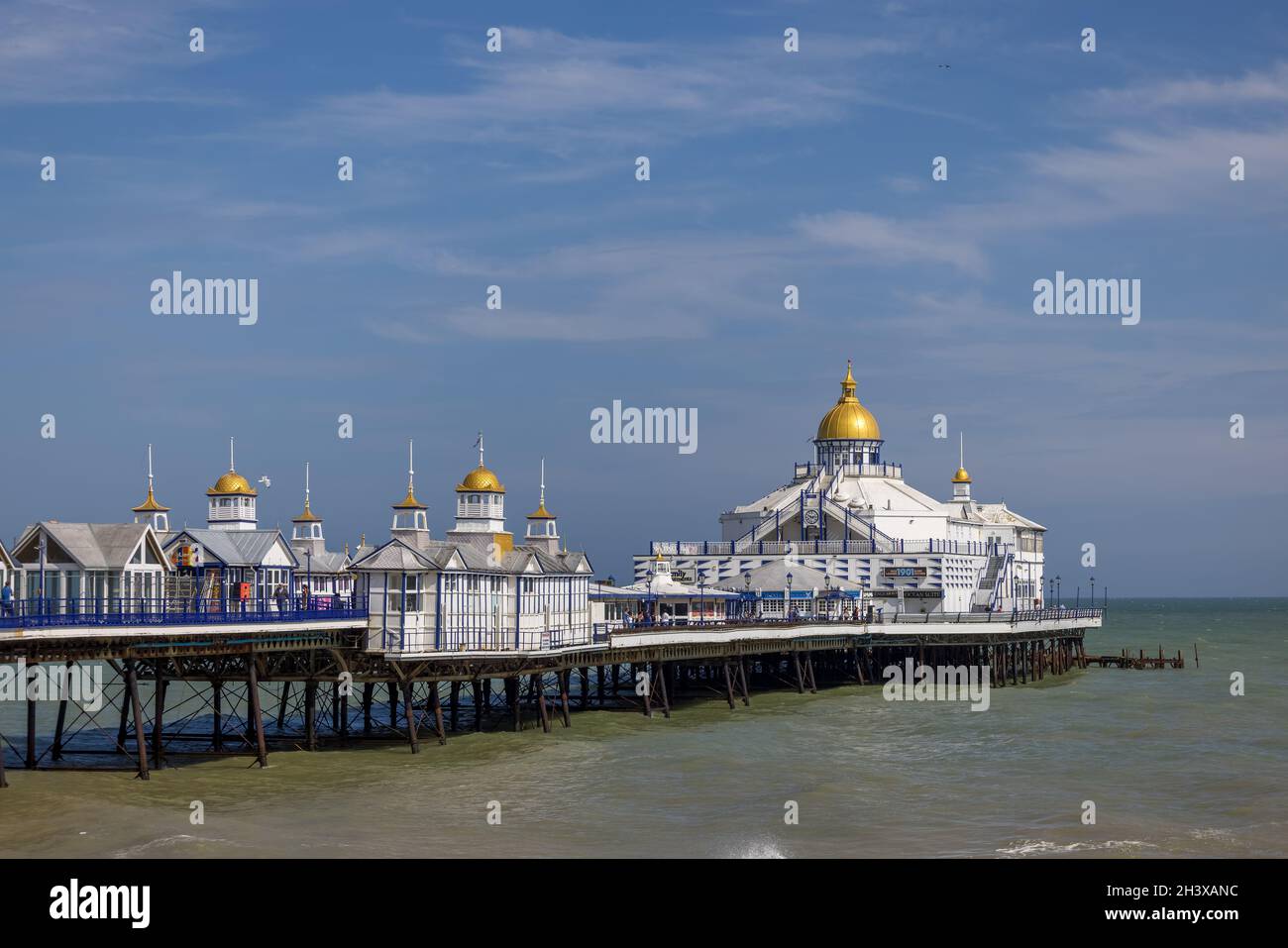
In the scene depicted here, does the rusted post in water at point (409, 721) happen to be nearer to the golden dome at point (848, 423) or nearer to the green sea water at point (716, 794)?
the green sea water at point (716, 794)

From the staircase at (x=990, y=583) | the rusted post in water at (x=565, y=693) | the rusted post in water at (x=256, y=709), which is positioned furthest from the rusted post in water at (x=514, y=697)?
the staircase at (x=990, y=583)

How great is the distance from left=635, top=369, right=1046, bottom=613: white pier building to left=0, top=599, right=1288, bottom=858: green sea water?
25.1 metres

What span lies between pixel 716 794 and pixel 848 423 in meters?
65.2

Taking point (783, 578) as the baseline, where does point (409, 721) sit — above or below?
below

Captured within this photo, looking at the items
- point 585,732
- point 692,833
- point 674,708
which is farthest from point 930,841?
point 674,708

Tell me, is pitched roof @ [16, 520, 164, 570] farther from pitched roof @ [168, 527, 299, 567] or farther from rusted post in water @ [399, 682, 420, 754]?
rusted post in water @ [399, 682, 420, 754]

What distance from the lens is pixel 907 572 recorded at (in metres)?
88.2

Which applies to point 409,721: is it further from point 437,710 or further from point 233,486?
point 233,486

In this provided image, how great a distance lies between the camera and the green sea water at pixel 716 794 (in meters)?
34.1

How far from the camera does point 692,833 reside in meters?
35.9

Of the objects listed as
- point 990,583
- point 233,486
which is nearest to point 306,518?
point 233,486

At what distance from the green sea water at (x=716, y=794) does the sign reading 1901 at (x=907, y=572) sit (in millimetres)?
24547
